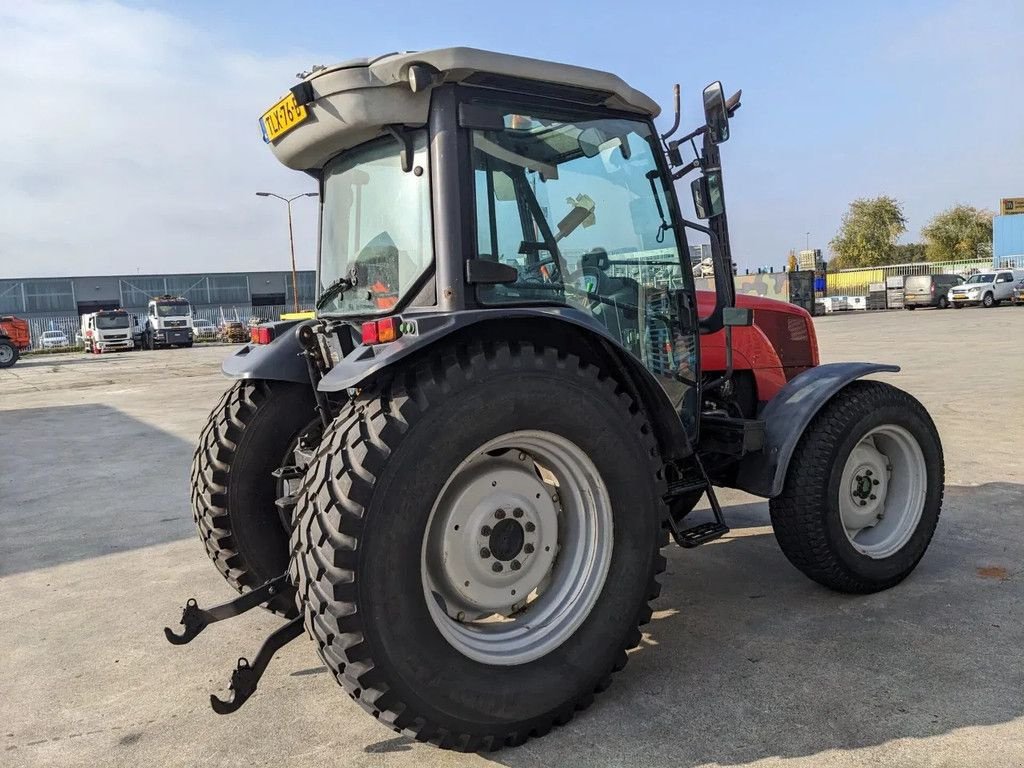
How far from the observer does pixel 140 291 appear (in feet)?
213

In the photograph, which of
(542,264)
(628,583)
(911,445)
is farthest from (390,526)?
(911,445)

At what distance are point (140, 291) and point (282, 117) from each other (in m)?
69.1

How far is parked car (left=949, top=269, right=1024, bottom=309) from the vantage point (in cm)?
3625

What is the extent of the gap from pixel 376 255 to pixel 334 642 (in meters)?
1.57

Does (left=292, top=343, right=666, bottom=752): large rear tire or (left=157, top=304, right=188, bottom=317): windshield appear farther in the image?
(left=157, top=304, right=188, bottom=317): windshield

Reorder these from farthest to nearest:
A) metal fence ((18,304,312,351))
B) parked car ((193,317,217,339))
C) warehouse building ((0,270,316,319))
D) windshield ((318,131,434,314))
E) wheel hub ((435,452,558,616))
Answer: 1. warehouse building ((0,270,316,319))
2. parked car ((193,317,217,339))
3. metal fence ((18,304,312,351))
4. windshield ((318,131,434,314))
5. wheel hub ((435,452,558,616))

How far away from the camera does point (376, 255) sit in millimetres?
3236

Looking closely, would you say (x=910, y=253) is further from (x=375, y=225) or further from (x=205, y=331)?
(x=375, y=225)

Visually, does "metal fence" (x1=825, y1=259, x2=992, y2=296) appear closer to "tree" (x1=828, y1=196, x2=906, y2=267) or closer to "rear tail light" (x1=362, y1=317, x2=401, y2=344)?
"tree" (x1=828, y1=196, x2=906, y2=267)

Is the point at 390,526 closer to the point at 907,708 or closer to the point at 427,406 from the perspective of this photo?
the point at 427,406

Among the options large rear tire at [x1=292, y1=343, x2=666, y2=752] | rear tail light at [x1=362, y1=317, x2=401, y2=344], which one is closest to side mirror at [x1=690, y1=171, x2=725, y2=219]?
large rear tire at [x1=292, y1=343, x2=666, y2=752]

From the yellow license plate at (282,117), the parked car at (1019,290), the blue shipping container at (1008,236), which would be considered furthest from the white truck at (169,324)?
the blue shipping container at (1008,236)

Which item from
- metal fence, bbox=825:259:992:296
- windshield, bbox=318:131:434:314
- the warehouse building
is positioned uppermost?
the warehouse building

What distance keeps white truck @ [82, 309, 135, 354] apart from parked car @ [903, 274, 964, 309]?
127 ft
